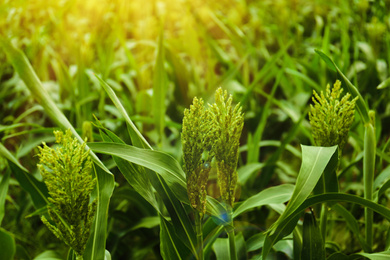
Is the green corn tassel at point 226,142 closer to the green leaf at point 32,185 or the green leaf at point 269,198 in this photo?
the green leaf at point 269,198

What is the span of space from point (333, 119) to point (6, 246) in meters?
0.62

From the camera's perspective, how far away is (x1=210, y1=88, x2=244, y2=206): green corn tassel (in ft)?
1.64

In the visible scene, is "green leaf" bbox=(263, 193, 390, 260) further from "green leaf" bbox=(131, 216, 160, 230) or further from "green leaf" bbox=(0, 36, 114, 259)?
"green leaf" bbox=(131, 216, 160, 230)

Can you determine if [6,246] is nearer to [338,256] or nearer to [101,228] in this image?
[101,228]

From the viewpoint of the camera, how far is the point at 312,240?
65 centimetres

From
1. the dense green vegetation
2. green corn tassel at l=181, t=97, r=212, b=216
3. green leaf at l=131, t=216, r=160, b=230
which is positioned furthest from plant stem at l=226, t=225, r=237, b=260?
green leaf at l=131, t=216, r=160, b=230

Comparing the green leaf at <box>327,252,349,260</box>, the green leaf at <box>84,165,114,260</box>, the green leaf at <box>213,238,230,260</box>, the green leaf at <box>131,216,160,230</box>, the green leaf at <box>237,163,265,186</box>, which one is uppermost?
the green leaf at <box>84,165,114,260</box>

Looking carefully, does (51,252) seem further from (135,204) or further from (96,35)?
(96,35)

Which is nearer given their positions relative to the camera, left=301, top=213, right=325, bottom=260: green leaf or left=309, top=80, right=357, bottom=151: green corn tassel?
left=309, top=80, right=357, bottom=151: green corn tassel

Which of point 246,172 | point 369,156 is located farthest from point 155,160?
point 246,172

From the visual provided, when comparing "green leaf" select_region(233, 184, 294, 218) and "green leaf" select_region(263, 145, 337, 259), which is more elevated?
"green leaf" select_region(263, 145, 337, 259)

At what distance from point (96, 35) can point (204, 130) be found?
178 cm

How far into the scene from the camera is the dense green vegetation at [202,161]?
57 centimetres

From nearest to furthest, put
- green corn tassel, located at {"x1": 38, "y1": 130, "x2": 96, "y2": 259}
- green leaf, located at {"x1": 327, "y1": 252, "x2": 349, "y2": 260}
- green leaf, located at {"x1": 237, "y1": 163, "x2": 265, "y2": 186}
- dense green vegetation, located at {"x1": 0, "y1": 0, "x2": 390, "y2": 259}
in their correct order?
green corn tassel, located at {"x1": 38, "y1": 130, "x2": 96, "y2": 259} → dense green vegetation, located at {"x1": 0, "y1": 0, "x2": 390, "y2": 259} → green leaf, located at {"x1": 327, "y1": 252, "x2": 349, "y2": 260} → green leaf, located at {"x1": 237, "y1": 163, "x2": 265, "y2": 186}
